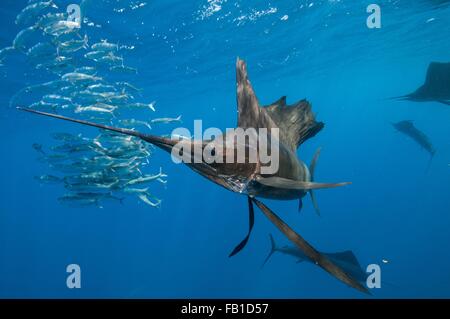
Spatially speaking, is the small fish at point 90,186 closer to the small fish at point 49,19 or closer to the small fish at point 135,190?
the small fish at point 135,190

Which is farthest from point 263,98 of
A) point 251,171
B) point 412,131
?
point 251,171

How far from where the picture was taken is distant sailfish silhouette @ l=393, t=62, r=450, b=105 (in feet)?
30.4

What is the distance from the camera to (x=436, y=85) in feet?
33.2

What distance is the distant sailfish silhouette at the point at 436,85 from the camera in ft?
30.4

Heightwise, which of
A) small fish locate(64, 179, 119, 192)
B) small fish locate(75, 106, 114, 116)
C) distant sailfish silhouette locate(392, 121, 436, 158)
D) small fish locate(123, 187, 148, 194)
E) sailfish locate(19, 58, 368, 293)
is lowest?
sailfish locate(19, 58, 368, 293)

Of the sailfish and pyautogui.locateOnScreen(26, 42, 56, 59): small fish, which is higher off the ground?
pyautogui.locateOnScreen(26, 42, 56, 59): small fish

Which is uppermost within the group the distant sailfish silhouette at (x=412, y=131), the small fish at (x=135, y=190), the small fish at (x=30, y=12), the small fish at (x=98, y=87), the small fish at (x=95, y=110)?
the small fish at (x=30, y=12)

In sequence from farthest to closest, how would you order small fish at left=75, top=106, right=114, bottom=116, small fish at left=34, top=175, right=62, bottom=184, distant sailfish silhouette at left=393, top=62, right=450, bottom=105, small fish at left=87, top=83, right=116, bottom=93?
small fish at left=87, top=83, right=116, bottom=93, small fish at left=34, top=175, right=62, bottom=184, small fish at left=75, top=106, right=114, bottom=116, distant sailfish silhouette at left=393, top=62, right=450, bottom=105

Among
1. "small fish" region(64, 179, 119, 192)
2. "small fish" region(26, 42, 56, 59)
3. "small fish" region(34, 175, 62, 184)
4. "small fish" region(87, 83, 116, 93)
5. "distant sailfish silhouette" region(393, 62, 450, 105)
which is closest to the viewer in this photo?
"small fish" region(64, 179, 119, 192)

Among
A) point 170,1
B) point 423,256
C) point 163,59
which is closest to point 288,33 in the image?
point 163,59

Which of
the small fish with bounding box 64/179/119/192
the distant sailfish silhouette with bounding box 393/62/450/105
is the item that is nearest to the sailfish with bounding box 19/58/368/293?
the small fish with bounding box 64/179/119/192

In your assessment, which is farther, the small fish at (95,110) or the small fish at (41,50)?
the small fish at (41,50)

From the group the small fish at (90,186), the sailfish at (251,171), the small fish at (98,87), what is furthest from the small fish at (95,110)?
the sailfish at (251,171)

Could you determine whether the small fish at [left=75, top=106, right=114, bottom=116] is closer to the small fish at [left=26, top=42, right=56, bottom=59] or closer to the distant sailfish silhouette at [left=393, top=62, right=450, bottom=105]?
the small fish at [left=26, top=42, right=56, bottom=59]
